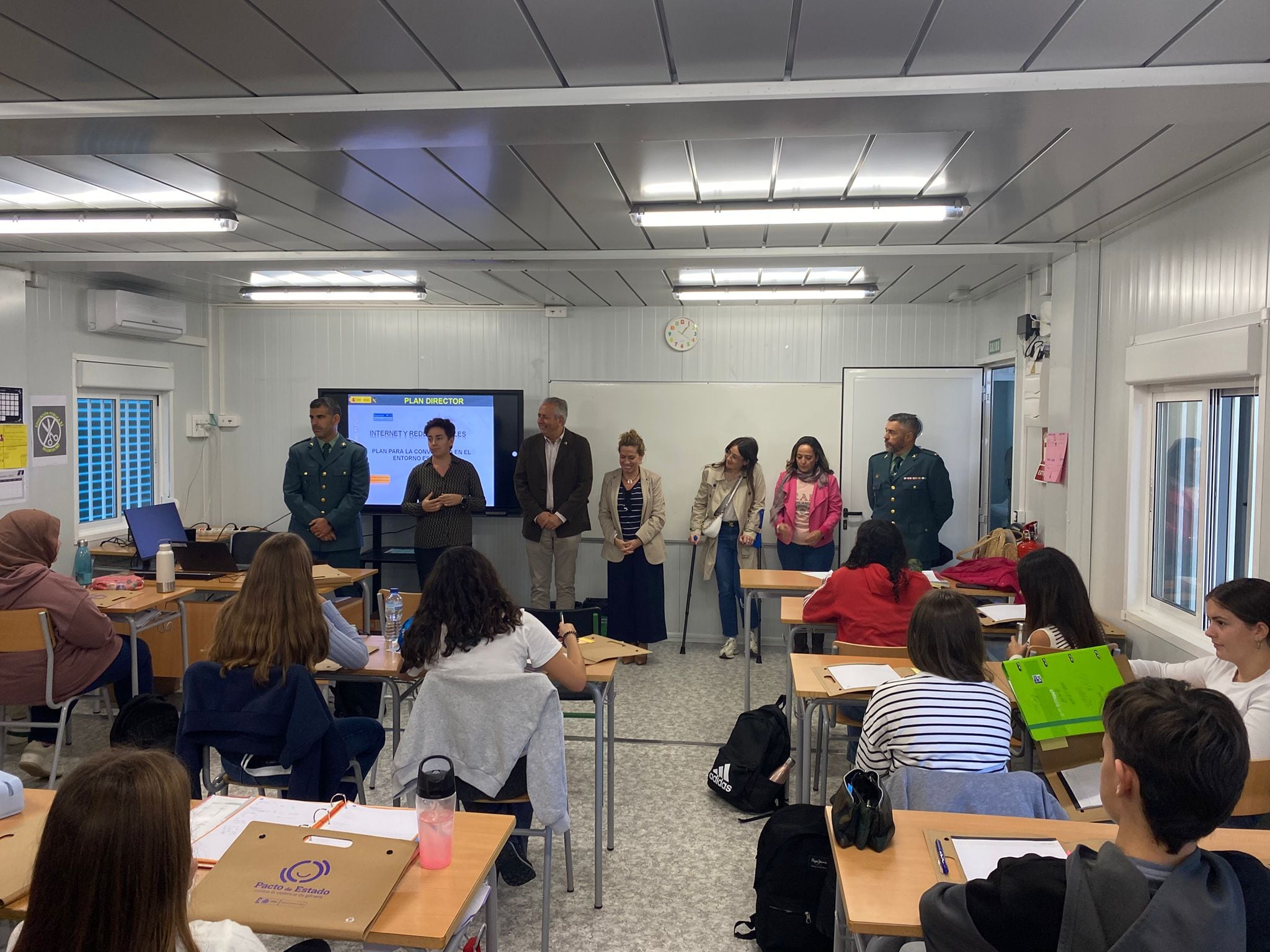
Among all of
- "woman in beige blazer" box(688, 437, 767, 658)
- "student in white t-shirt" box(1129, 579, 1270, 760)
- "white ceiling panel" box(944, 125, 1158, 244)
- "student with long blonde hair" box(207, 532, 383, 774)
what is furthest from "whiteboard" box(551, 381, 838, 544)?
"student in white t-shirt" box(1129, 579, 1270, 760)

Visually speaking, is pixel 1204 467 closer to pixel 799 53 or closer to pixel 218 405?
pixel 799 53

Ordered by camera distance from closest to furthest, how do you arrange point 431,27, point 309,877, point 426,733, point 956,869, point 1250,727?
1. point 309,877
2. point 956,869
3. point 431,27
4. point 1250,727
5. point 426,733

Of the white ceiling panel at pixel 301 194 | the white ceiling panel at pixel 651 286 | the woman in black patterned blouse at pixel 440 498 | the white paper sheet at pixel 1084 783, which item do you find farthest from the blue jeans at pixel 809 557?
the white paper sheet at pixel 1084 783

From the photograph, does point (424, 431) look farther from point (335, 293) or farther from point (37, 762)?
point (37, 762)

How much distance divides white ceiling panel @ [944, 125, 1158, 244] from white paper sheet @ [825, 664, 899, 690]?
187 centimetres

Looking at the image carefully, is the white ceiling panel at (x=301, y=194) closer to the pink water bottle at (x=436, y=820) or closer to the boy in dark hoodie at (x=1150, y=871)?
the pink water bottle at (x=436, y=820)

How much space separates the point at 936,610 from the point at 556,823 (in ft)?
4.15

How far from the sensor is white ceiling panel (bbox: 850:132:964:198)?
9.55 feet

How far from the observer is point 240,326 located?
282 inches

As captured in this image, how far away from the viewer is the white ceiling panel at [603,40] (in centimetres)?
201

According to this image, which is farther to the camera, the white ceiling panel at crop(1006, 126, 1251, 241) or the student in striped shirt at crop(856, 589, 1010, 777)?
the white ceiling panel at crop(1006, 126, 1251, 241)

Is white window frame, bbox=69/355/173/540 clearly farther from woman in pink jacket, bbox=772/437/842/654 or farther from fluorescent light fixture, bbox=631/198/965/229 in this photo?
woman in pink jacket, bbox=772/437/842/654

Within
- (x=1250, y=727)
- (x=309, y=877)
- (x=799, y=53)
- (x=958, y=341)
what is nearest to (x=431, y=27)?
(x=799, y=53)

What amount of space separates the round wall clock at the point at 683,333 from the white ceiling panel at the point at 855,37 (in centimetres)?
441
